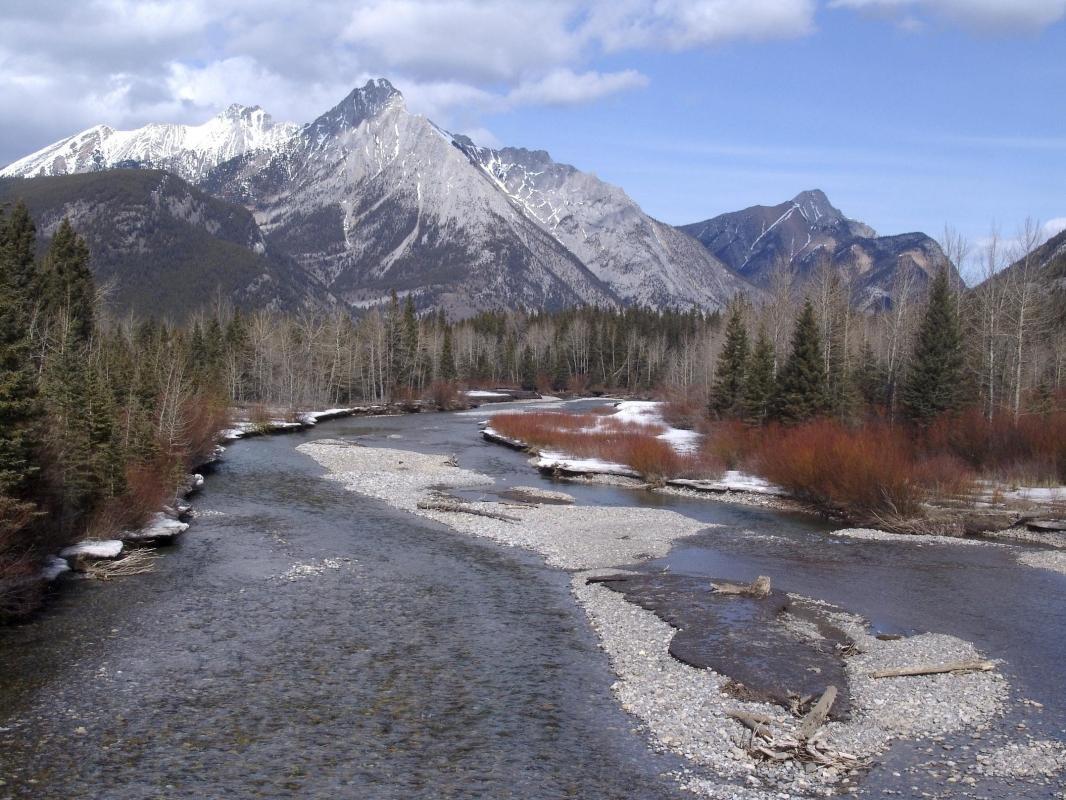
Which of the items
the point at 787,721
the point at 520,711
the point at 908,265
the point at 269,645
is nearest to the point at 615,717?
the point at 520,711

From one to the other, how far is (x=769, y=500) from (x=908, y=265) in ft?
150

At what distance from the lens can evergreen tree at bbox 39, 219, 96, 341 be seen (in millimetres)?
58188

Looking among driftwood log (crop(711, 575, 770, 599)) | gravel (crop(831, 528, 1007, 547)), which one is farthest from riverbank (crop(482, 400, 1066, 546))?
driftwood log (crop(711, 575, 770, 599))

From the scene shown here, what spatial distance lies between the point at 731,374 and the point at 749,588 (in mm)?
47051

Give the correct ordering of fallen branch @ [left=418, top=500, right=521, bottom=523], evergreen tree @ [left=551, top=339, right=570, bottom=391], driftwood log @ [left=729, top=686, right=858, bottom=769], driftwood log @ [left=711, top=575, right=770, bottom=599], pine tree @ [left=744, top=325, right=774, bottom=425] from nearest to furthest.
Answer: driftwood log @ [left=729, top=686, right=858, bottom=769]
driftwood log @ [left=711, top=575, right=770, bottom=599]
fallen branch @ [left=418, top=500, right=521, bottom=523]
pine tree @ [left=744, top=325, right=774, bottom=425]
evergreen tree @ [left=551, top=339, right=570, bottom=391]

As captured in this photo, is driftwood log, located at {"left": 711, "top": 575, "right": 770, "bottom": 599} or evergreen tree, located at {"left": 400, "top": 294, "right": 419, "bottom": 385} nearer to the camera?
driftwood log, located at {"left": 711, "top": 575, "right": 770, "bottom": 599}

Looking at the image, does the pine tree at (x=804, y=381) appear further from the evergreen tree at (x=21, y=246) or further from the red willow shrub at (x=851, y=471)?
the evergreen tree at (x=21, y=246)

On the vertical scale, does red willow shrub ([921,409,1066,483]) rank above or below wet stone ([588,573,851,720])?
above

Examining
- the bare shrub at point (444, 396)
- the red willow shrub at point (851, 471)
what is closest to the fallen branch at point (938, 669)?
the red willow shrub at point (851, 471)

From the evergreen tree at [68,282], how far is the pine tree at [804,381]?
50662 millimetres

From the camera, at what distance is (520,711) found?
16250mm

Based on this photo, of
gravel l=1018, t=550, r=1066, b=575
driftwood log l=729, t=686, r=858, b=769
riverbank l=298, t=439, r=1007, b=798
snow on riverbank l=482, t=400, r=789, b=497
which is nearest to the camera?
riverbank l=298, t=439, r=1007, b=798

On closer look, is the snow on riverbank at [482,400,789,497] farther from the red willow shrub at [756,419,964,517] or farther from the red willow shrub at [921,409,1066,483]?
the red willow shrub at [921,409,1066,483]

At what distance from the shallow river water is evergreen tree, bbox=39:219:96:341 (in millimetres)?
34629
